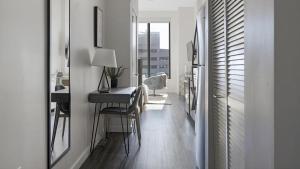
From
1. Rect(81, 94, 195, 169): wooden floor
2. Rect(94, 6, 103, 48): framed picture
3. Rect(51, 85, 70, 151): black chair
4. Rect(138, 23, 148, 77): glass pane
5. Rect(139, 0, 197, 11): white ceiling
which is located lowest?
Rect(81, 94, 195, 169): wooden floor

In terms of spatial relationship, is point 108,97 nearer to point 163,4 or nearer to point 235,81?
point 235,81

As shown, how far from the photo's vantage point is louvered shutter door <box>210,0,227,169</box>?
2.54 metres

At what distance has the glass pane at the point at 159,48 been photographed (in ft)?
43.5

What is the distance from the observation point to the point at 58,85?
9.49 feet

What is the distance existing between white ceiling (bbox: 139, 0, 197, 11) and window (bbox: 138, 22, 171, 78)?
2.92 ft

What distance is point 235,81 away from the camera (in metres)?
2.17
